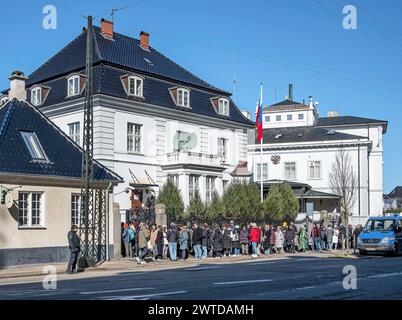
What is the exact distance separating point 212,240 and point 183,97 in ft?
54.1

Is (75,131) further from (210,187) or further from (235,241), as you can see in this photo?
(235,241)

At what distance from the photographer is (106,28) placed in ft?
150

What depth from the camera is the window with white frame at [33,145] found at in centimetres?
2766

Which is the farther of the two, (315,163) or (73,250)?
(315,163)

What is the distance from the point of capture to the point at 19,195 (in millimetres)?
26125

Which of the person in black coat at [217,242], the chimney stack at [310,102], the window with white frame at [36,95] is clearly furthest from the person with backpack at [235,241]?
the chimney stack at [310,102]

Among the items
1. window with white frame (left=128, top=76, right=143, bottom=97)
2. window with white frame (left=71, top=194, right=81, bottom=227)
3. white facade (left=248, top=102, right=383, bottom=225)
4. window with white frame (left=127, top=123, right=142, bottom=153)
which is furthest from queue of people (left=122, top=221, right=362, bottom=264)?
white facade (left=248, top=102, right=383, bottom=225)

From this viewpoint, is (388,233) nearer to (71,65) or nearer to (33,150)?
(33,150)

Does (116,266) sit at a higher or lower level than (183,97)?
lower

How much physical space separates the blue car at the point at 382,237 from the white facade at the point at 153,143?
1347cm

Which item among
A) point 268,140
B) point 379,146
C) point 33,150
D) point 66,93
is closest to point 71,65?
point 66,93

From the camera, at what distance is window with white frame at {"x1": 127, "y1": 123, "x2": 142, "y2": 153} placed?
4162cm

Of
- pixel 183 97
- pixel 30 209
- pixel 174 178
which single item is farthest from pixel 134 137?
pixel 30 209

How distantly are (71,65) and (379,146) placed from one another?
4619 centimetres
